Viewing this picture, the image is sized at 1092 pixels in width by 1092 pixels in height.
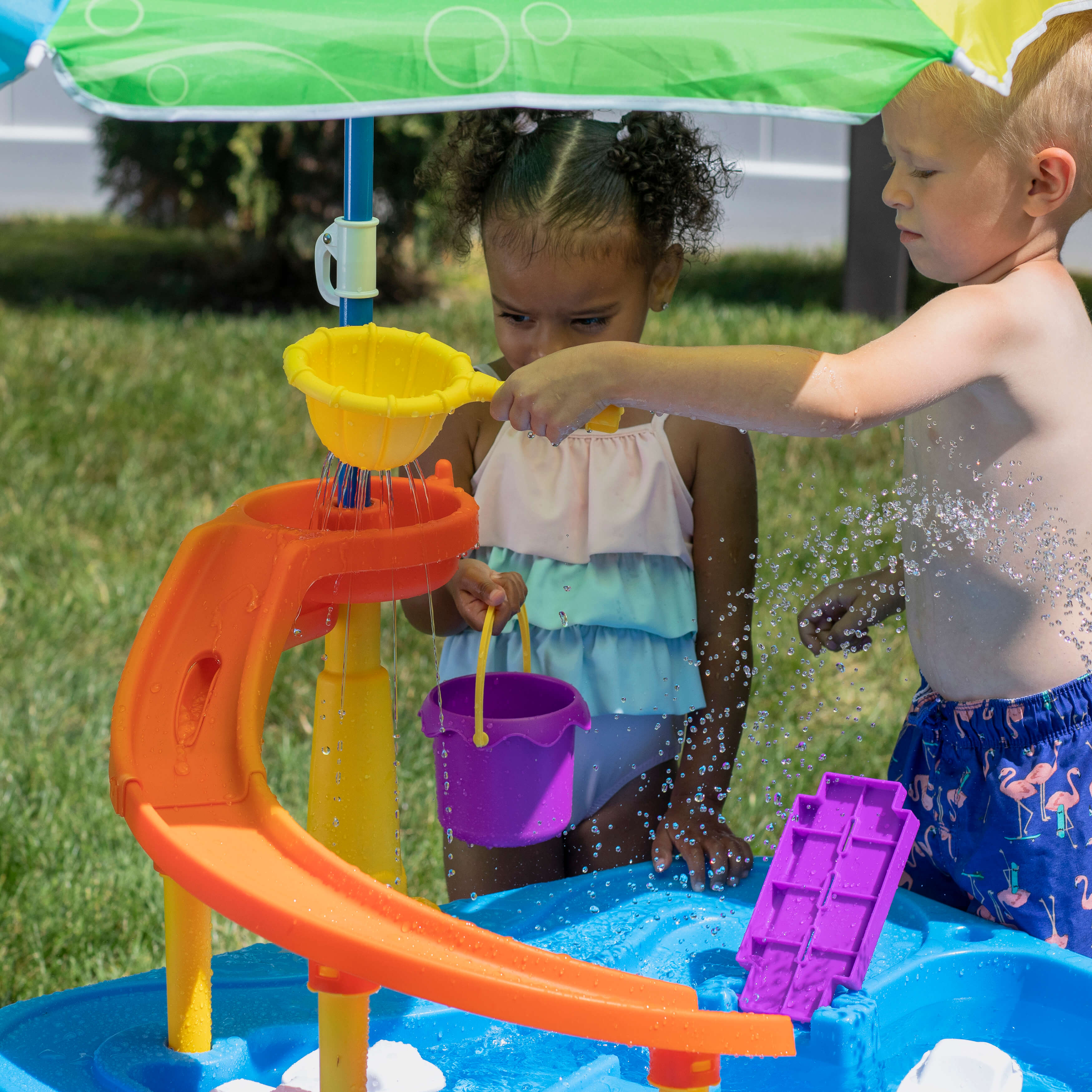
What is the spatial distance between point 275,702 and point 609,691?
1.20 m

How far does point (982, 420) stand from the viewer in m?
1.60

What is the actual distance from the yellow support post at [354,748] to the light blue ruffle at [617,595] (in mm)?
587

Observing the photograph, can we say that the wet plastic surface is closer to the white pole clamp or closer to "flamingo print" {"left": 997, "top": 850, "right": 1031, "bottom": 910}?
"flamingo print" {"left": 997, "top": 850, "right": 1031, "bottom": 910}

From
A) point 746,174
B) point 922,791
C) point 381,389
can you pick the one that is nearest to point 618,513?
point 922,791

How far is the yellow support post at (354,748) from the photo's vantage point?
1.39 meters

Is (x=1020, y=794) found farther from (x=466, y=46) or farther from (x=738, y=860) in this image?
(x=466, y=46)

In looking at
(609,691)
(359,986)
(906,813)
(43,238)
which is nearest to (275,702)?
(609,691)

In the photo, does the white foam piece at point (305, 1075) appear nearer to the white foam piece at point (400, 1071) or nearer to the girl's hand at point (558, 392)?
the white foam piece at point (400, 1071)

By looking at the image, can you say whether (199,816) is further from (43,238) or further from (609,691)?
(43,238)

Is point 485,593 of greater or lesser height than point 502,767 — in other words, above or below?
above

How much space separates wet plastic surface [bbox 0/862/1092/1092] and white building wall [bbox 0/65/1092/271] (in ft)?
22.5

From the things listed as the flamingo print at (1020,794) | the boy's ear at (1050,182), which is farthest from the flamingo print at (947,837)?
the boy's ear at (1050,182)

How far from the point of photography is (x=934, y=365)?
141 centimetres

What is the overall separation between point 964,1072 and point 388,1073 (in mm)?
620
